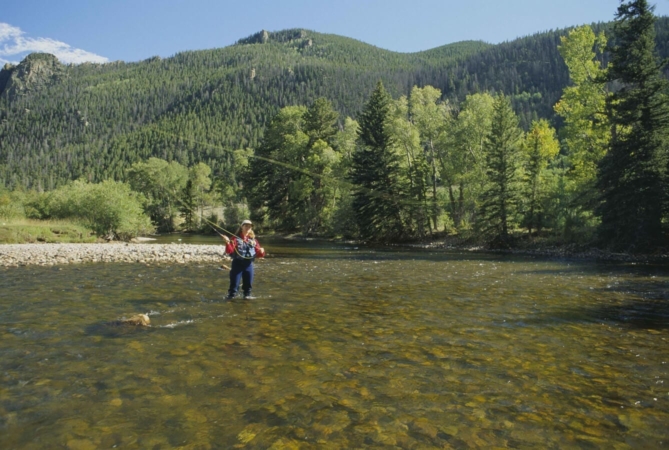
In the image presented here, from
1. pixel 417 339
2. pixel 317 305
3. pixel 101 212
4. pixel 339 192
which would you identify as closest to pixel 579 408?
pixel 417 339

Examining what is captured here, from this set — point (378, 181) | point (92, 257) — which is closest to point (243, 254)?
point (92, 257)

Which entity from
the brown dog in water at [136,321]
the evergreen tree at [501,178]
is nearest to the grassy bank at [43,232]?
the brown dog in water at [136,321]

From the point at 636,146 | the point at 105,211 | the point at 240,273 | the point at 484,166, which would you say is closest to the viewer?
the point at 240,273

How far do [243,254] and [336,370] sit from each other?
5692 mm

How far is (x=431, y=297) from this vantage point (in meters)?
11.8

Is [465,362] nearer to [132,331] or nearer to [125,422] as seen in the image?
[125,422]

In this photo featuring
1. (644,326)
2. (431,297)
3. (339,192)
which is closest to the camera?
(644,326)

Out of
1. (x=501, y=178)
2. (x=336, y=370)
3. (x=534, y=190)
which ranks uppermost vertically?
(x=501, y=178)

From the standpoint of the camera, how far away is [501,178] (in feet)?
107

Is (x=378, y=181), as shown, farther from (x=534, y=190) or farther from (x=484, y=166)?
(x=534, y=190)

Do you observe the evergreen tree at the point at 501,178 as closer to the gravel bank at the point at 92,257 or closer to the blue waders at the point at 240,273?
the gravel bank at the point at 92,257

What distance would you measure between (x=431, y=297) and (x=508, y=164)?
79.8ft

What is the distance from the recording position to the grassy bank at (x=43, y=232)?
99.5ft

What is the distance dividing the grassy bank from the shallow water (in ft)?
74.8
